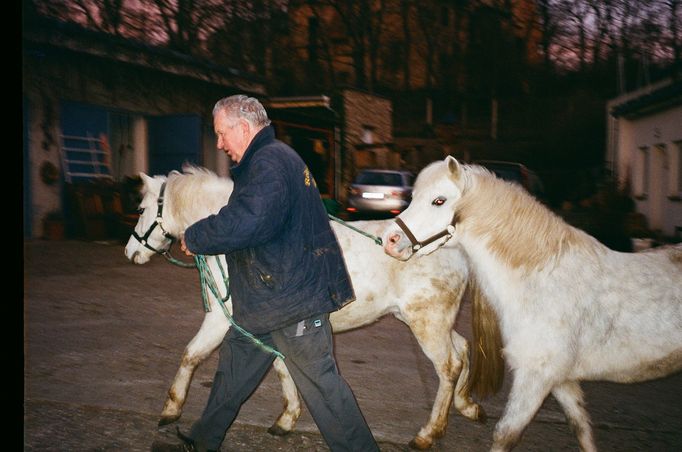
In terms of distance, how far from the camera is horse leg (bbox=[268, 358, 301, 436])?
408 centimetres

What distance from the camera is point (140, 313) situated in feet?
24.2

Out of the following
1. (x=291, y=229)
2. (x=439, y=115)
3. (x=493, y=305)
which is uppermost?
(x=439, y=115)

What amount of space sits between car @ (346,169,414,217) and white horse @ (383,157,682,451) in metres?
14.3

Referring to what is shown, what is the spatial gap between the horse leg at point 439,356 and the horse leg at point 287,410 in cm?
85

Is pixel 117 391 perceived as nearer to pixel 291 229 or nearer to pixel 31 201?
pixel 291 229

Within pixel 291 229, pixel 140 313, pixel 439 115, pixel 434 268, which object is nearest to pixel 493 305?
pixel 434 268

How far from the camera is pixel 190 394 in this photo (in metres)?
4.73

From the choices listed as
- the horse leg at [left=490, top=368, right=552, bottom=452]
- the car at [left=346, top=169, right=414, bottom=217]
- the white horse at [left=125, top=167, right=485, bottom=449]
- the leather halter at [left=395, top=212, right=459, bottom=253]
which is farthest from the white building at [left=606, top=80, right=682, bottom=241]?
the horse leg at [left=490, top=368, right=552, bottom=452]

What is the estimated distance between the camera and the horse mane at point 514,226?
3340mm

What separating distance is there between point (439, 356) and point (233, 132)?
2.09 m

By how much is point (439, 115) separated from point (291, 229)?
35593 millimetres

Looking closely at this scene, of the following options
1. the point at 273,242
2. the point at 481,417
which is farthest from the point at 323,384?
the point at 481,417

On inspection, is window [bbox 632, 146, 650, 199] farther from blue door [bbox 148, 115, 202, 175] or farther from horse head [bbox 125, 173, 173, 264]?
horse head [bbox 125, 173, 173, 264]

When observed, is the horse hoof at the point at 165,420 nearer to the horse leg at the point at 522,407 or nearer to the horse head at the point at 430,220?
the horse head at the point at 430,220
